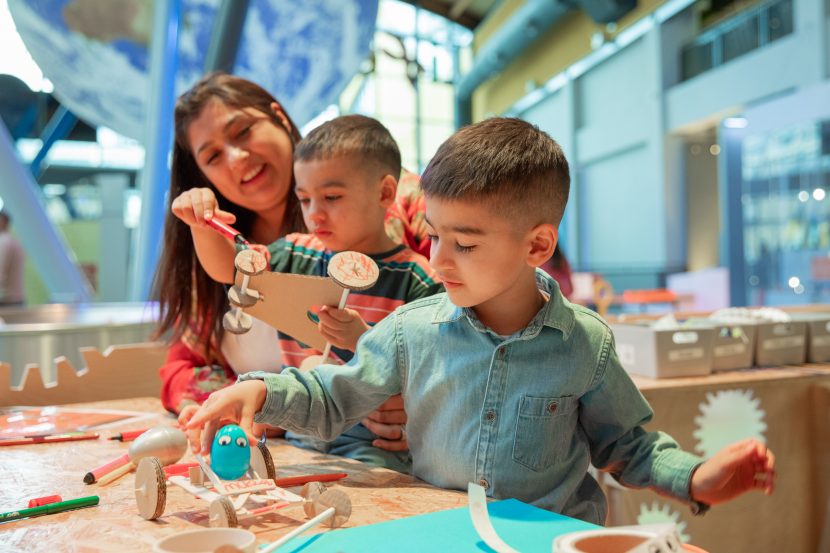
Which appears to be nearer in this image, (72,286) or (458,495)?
(458,495)

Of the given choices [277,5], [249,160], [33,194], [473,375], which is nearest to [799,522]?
[473,375]

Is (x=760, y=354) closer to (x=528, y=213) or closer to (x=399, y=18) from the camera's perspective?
(x=528, y=213)

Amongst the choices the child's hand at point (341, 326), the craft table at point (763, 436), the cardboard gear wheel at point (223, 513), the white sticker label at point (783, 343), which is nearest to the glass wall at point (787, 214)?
the white sticker label at point (783, 343)

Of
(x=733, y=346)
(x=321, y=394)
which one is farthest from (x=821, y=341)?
(x=321, y=394)

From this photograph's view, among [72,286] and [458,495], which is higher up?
[72,286]

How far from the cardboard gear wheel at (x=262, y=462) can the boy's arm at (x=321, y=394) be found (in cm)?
4

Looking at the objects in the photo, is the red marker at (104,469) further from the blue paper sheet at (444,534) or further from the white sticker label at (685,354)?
the white sticker label at (685,354)

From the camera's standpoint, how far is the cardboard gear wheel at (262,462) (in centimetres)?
114

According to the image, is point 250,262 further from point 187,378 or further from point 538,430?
point 187,378

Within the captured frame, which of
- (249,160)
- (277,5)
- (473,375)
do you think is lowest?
(473,375)

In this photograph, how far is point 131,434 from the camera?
1574 millimetres

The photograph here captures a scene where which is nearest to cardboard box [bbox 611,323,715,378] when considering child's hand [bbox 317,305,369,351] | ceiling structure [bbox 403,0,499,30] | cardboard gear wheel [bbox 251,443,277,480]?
child's hand [bbox 317,305,369,351]

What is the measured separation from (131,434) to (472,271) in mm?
874

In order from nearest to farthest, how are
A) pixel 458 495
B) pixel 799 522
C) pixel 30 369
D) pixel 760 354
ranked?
pixel 458 495 < pixel 30 369 < pixel 799 522 < pixel 760 354
